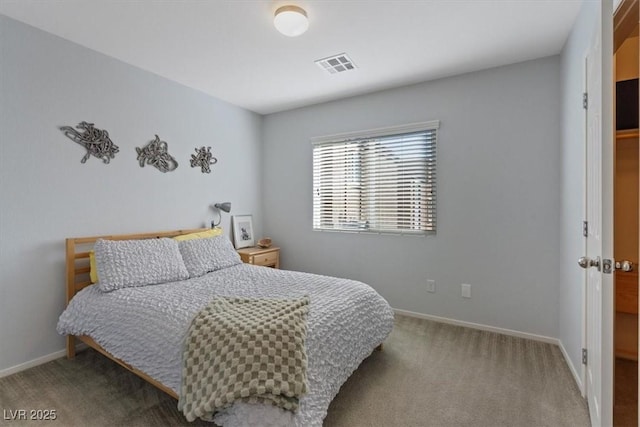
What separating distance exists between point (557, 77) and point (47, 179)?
14.0 feet

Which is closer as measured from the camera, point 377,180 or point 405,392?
point 405,392

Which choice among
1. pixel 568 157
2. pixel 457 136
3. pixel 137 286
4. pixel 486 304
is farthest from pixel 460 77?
pixel 137 286

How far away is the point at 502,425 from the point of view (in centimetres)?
168

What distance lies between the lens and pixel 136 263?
242 centimetres

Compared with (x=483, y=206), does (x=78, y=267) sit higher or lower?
lower

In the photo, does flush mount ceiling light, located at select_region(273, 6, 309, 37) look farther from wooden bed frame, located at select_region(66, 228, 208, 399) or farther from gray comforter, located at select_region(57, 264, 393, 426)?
wooden bed frame, located at select_region(66, 228, 208, 399)

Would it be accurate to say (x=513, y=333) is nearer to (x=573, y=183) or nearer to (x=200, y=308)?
(x=573, y=183)

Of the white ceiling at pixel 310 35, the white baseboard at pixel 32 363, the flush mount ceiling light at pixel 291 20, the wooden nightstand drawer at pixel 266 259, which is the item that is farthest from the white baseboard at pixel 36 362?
the flush mount ceiling light at pixel 291 20

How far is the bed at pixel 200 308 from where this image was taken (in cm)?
150

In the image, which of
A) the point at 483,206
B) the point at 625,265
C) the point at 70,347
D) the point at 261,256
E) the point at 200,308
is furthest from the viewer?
the point at 261,256

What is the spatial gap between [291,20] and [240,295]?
191 cm

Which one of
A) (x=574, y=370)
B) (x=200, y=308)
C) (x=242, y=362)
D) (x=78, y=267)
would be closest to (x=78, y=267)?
(x=78, y=267)

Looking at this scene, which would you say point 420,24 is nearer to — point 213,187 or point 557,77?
point 557,77

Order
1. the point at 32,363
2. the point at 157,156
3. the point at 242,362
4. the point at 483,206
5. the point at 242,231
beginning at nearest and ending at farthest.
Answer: the point at 242,362
the point at 32,363
the point at 483,206
the point at 157,156
the point at 242,231
